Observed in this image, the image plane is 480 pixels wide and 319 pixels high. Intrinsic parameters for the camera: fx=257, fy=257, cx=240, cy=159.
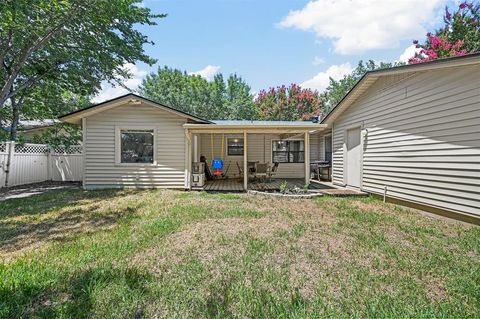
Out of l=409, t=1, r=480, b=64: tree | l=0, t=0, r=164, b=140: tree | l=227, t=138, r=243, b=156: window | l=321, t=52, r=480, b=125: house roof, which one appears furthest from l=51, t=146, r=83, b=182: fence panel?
l=409, t=1, r=480, b=64: tree

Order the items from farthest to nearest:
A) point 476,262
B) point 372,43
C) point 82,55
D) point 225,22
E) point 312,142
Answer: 1. point 372,43
2. point 312,142
3. point 82,55
4. point 225,22
5. point 476,262

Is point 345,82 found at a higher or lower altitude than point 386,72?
higher

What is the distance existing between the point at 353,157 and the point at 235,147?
629 cm

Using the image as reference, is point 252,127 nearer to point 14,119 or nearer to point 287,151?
point 287,151

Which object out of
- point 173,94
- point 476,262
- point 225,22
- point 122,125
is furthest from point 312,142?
point 173,94

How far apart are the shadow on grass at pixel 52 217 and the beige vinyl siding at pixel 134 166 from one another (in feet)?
4.54

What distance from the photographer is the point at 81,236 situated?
14.3 ft

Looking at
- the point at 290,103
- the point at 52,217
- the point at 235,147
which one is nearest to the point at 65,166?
the point at 52,217

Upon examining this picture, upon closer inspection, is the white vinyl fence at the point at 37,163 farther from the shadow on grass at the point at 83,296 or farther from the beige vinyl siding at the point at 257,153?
the shadow on grass at the point at 83,296

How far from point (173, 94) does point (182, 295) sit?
29372 mm

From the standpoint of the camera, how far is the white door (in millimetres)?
9047

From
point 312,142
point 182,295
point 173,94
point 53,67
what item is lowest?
point 182,295

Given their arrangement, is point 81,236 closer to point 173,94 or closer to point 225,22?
point 225,22

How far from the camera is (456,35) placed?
17.0m
